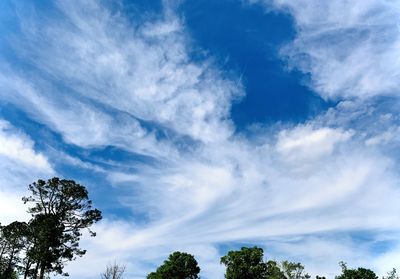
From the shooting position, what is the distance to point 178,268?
7038cm

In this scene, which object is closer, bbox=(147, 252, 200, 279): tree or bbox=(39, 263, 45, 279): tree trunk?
bbox=(39, 263, 45, 279): tree trunk

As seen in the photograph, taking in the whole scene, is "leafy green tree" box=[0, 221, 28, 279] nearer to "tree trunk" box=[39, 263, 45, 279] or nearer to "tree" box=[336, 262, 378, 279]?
"tree trunk" box=[39, 263, 45, 279]

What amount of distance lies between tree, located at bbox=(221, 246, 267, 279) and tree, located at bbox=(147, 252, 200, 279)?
283 inches

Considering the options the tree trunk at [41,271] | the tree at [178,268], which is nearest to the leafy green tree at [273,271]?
the tree at [178,268]

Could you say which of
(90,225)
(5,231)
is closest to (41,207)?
(90,225)

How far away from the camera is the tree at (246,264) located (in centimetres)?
6377

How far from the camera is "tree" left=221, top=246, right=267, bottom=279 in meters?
63.8

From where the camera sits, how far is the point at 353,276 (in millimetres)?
60469

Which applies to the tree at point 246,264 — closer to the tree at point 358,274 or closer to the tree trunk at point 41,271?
the tree at point 358,274

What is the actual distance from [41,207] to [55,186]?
10.3 feet

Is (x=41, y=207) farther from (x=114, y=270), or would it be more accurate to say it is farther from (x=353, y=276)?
(x=353, y=276)

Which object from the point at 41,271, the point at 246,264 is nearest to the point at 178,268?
the point at 246,264

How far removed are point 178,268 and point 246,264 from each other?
14458mm

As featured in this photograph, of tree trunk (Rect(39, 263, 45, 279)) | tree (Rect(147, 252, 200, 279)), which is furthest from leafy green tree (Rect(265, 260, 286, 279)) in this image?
tree trunk (Rect(39, 263, 45, 279))
